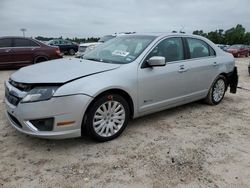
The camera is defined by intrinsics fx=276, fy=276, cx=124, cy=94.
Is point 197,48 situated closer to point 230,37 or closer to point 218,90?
point 218,90

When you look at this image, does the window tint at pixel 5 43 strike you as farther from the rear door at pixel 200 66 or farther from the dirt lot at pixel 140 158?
the rear door at pixel 200 66

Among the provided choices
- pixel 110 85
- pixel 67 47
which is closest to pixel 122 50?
pixel 110 85

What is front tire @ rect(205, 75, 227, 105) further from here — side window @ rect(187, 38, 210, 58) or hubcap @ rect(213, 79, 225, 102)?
side window @ rect(187, 38, 210, 58)

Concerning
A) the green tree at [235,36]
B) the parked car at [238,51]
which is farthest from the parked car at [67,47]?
the green tree at [235,36]

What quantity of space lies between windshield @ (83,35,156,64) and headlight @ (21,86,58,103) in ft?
3.84

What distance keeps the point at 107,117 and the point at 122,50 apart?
1.23 meters

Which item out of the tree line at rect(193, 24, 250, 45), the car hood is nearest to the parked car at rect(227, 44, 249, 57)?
the car hood

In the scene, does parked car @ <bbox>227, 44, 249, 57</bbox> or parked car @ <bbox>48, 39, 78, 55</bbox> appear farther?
parked car @ <bbox>227, 44, 249, 57</bbox>

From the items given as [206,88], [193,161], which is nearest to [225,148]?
[193,161]

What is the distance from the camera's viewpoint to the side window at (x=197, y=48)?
5.06m

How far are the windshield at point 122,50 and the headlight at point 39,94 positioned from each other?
1.17m

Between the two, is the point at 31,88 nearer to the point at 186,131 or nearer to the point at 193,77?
the point at 186,131

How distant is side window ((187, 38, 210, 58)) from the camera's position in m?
5.06

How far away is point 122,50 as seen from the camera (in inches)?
175
